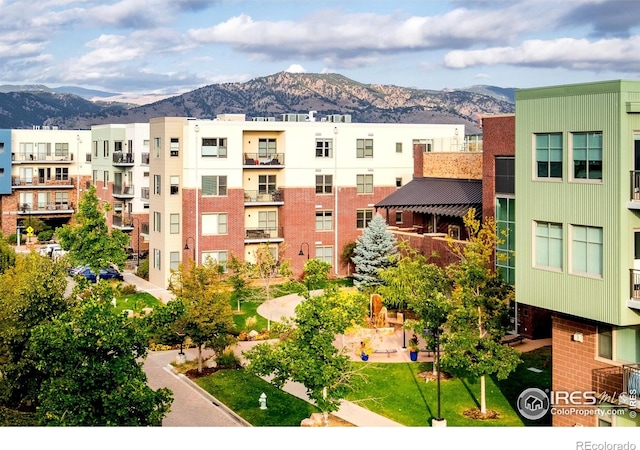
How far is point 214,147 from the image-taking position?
4372cm

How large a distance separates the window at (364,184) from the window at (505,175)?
51.1 ft

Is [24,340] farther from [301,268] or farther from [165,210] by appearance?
[301,268]

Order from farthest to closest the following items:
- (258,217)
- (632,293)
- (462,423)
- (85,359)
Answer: (258,217), (462,423), (632,293), (85,359)

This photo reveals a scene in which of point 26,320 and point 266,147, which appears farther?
point 266,147

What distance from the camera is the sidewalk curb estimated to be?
23.2 m

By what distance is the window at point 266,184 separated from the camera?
45938mm

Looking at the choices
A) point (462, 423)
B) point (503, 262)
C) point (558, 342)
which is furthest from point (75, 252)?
point (558, 342)

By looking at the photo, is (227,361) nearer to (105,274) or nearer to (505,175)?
(505,175)

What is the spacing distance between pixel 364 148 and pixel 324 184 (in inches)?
120

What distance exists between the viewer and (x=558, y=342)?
2033cm

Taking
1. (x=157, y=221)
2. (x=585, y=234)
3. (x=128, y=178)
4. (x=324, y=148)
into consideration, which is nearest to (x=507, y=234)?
(x=585, y=234)

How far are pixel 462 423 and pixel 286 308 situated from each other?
16474mm

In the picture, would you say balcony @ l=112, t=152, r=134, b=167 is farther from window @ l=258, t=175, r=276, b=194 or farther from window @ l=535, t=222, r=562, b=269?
window @ l=535, t=222, r=562, b=269

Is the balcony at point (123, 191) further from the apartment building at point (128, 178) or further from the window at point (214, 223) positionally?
the window at point (214, 223)
